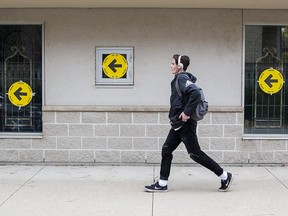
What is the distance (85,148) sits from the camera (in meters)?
7.73

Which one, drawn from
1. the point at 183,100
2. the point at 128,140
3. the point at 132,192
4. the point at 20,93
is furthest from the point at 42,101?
the point at 183,100

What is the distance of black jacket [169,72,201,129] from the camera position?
5.86m

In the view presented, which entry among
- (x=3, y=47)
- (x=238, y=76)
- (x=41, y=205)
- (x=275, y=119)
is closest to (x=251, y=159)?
(x=275, y=119)

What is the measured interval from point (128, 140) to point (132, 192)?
1.60 m

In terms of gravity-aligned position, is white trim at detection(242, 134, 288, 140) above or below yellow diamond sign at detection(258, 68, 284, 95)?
below

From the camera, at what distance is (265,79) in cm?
774

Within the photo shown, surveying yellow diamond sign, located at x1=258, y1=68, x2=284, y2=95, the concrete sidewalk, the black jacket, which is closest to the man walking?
the black jacket

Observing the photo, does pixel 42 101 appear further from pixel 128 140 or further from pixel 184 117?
pixel 184 117

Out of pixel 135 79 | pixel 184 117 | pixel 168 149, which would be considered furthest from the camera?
pixel 135 79

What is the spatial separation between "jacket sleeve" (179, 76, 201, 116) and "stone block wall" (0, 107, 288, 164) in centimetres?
172

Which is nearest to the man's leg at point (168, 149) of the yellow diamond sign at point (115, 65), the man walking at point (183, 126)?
the man walking at point (183, 126)

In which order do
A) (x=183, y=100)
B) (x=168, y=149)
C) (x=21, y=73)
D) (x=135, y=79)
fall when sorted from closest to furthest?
(x=183, y=100), (x=168, y=149), (x=135, y=79), (x=21, y=73)

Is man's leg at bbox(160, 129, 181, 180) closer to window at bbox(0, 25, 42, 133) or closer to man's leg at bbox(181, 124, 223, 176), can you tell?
man's leg at bbox(181, 124, 223, 176)

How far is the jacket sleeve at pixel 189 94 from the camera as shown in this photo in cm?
585
